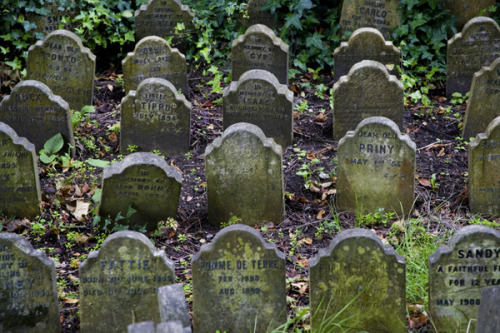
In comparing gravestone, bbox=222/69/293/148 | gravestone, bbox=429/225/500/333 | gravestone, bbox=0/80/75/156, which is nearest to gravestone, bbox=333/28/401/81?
gravestone, bbox=222/69/293/148

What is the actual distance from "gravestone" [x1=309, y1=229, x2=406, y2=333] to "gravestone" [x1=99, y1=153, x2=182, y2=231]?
1828 millimetres

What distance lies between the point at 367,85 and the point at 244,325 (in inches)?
135

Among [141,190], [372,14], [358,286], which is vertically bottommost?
[358,286]

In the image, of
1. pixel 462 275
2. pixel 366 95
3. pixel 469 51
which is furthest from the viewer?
pixel 469 51

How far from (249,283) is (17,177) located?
269cm

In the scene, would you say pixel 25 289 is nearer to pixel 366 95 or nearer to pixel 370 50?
pixel 366 95

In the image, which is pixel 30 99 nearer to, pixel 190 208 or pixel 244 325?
pixel 190 208

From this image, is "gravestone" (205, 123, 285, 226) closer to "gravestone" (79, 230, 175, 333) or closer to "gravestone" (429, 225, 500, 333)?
"gravestone" (79, 230, 175, 333)

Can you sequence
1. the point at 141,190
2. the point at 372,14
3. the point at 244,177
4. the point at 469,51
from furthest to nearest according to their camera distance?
the point at 372,14
the point at 469,51
the point at 244,177
the point at 141,190

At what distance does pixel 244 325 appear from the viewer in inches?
216

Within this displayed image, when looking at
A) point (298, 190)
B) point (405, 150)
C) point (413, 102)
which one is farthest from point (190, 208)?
point (413, 102)

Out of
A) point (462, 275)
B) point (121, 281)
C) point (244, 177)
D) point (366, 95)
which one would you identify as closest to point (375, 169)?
point (244, 177)

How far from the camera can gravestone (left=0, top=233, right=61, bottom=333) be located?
A: 5301 mm

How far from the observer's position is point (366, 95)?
814cm
